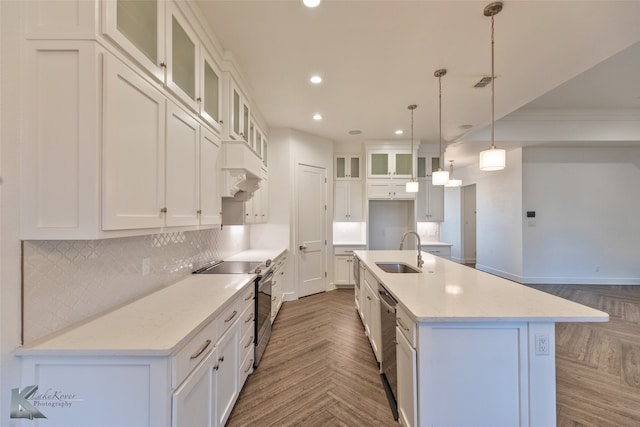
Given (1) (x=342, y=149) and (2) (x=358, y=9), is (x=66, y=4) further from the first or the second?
(1) (x=342, y=149)

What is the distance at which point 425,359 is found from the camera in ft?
4.42

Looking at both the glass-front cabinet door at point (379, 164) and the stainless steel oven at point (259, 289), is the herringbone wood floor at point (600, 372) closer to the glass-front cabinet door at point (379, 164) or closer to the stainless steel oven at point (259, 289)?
the stainless steel oven at point (259, 289)

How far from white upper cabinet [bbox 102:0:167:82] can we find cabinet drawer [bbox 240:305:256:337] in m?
1.67

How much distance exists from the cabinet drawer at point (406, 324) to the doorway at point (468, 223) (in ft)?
23.7

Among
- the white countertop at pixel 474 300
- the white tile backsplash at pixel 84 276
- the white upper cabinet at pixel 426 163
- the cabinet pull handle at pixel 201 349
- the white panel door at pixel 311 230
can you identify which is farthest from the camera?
the white upper cabinet at pixel 426 163

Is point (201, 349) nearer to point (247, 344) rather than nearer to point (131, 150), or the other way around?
point (247, 344)

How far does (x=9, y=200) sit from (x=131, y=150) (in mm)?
458

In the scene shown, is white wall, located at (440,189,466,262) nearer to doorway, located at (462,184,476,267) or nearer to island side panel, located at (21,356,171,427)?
doorway, located at (462,184,476,267)

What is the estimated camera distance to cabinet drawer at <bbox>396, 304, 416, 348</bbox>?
1.42 meters

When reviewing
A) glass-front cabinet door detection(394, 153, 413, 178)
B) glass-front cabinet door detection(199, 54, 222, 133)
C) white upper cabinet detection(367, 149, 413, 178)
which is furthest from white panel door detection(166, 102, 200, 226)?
glass-front cabinet door detection(394, 153, 413, 178)

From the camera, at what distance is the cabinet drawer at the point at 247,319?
6.35 ft

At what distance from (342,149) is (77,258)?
4694 mm

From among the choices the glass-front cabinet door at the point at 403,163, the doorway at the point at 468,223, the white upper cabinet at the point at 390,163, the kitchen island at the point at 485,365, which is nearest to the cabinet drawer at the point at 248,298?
the kitchen island at the point at 485,365

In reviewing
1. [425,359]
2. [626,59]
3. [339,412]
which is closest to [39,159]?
[425,359]
